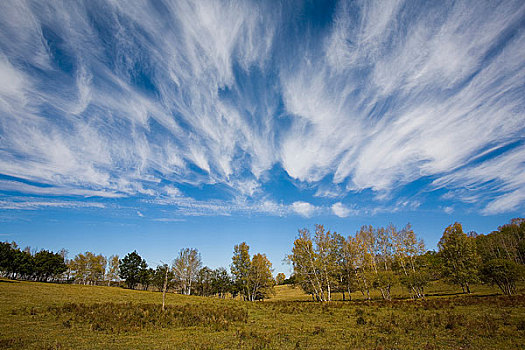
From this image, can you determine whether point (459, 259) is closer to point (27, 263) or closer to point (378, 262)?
point (378, 262)

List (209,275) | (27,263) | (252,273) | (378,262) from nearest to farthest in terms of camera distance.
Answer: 1. (378,262)
2. (252,273)
3. (27,263)
4. (209,275)

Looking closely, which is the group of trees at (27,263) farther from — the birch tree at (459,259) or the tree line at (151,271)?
the birch tree at (459,259)

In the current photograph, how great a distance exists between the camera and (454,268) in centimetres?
4188

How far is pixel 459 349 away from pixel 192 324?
1809cm

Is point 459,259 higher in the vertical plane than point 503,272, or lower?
higher

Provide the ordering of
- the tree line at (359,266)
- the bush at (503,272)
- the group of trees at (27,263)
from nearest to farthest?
the bush at (503,272), the tree line at (359,266), the group of trees at (27,263)

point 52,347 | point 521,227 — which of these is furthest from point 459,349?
point 521,227

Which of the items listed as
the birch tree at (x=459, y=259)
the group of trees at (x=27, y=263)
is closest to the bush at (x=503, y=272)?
the birch tree at (x=459, y=259)

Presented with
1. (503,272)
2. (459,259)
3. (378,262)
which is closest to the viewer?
(503,272)

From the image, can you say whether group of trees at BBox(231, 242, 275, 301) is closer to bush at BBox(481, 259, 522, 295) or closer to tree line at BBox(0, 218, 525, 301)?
tree line at BBox(0, 218, 525, 301)

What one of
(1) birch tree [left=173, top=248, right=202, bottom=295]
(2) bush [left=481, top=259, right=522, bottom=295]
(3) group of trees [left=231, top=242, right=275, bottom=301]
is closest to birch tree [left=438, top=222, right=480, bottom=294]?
(2) bush [left=481, top=259, right=522, bottom=295]

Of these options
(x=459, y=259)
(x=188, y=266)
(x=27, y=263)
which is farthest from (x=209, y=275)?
(x=459, y=259)

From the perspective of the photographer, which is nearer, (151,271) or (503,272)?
(503,272)

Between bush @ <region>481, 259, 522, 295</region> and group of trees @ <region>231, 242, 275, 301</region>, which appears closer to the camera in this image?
bush @ <region>481, 259, 522, 295</region>
